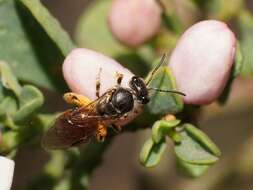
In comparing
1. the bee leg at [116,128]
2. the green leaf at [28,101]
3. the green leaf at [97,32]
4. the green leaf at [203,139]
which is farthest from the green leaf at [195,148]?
the green leaf at [97,32]

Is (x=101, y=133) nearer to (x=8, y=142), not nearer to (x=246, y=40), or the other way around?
(x=8, y=142)

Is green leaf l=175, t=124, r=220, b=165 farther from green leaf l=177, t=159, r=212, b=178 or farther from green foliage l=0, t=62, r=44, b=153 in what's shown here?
green foliage l=0, t=62, r=44, b=153

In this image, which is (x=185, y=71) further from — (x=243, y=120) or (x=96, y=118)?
(x=243, y=120)

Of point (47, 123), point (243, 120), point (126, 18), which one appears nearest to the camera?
point (47, 123)

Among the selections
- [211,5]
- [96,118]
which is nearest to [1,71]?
[96,118]

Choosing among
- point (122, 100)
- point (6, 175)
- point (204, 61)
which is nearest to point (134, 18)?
point (122, 100)
